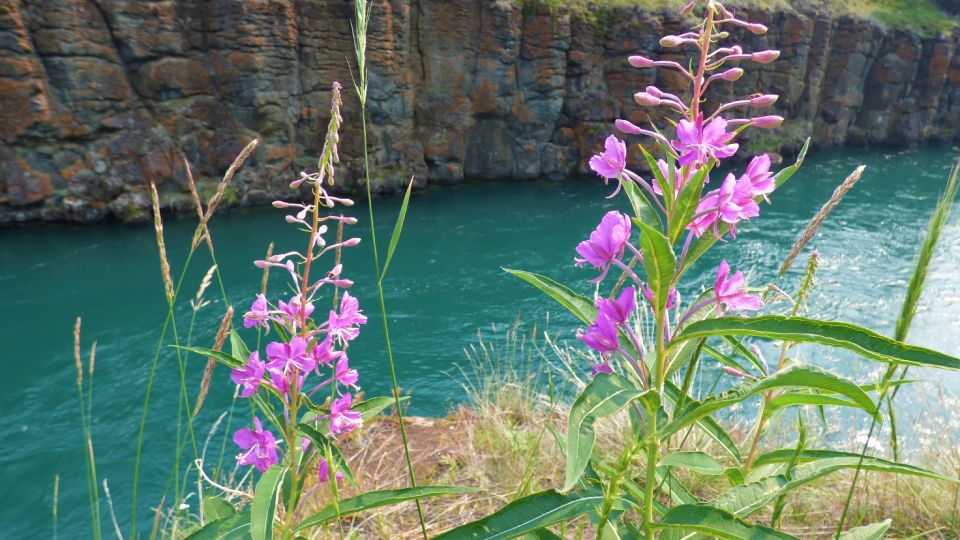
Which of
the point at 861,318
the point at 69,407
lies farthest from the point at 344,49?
the point at 861,318

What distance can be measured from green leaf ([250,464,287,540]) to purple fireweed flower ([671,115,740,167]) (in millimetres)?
1078

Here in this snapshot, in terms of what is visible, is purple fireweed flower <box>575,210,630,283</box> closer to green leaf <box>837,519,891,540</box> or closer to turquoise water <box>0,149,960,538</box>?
green leaf <box>837,519,891,540</box>

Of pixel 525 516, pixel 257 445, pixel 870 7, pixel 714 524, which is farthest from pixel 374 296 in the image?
pixel 870 7

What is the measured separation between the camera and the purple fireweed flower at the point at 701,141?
1144 mm

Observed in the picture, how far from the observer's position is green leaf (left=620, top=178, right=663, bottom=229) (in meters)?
1.29

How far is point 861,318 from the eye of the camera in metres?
8.98

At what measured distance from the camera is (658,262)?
1.12m

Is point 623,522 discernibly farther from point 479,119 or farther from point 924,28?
point 924,28

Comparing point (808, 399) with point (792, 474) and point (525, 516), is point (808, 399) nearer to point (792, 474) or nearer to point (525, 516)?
point (792, 474)

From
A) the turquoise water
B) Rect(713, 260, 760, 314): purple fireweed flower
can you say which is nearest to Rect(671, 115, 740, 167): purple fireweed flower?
Rect(713, 260, 760, 314): purple fireweed flower

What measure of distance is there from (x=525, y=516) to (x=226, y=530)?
74cm

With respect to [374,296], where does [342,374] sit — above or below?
above

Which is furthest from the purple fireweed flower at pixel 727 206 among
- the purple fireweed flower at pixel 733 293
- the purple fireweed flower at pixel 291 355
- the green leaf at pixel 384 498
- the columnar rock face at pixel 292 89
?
the columnar rock face at pixel 292 89

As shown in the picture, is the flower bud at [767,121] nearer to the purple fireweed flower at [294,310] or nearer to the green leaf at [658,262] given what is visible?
the green leaf at [658,262]
